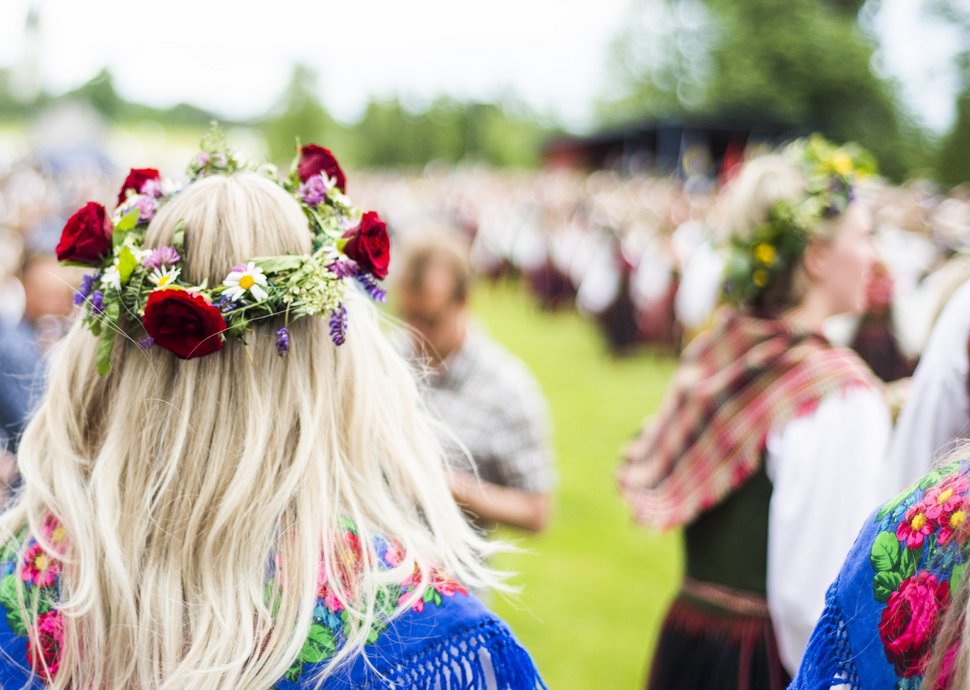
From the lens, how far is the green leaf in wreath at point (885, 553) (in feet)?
3.89

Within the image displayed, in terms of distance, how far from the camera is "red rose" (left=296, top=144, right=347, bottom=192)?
169 cm

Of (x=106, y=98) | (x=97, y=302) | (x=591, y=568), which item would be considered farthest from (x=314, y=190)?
(x=106, y=98)

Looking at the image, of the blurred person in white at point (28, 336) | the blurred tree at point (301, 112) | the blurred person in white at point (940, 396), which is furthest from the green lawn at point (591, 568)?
the blurred tree at point (301, 112)

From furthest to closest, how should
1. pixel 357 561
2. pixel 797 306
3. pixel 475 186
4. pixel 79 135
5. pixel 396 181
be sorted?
1. pixel 79 135
2. pixel 396 181
3. pixel 475 186
4. pixel 797 306
5. pixel 357 561

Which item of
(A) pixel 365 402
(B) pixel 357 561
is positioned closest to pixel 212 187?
(A) pixel 365 402

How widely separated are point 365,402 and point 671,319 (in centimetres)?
1081

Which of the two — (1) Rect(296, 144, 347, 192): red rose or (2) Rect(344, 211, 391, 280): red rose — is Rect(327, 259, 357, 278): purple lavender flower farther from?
(1) Rect(296, 144, 347, 192): red rose

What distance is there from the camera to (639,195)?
52.2 ft

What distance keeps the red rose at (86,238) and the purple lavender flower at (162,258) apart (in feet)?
0.61

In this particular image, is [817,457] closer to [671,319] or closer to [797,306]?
[797,306]

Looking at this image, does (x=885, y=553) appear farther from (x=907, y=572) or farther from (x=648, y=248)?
(x=648, y=248)

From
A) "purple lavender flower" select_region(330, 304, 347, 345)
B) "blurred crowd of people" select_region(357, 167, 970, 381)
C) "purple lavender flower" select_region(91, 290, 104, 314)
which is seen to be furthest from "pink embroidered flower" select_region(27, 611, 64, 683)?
"blurred crowd of people" select_region(357, 167, 970, 381)

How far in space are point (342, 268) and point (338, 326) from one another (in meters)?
0.11

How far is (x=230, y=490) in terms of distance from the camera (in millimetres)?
1363
